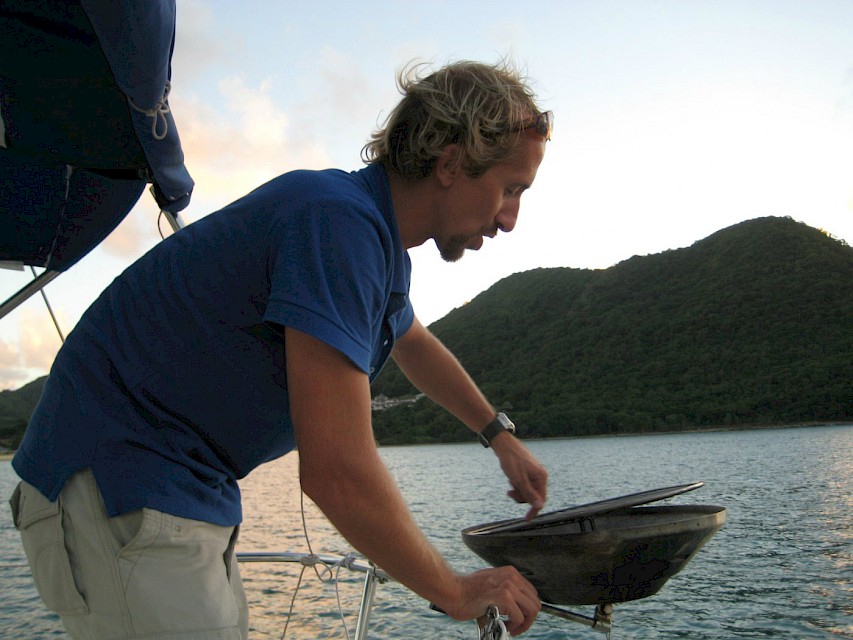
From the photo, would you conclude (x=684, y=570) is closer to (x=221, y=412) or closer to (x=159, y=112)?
(x=159, y=112)

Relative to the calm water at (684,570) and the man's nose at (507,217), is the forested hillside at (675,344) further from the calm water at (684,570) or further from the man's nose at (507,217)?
the man's nose at (507,217)

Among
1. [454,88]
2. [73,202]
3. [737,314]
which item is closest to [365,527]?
[454,88]

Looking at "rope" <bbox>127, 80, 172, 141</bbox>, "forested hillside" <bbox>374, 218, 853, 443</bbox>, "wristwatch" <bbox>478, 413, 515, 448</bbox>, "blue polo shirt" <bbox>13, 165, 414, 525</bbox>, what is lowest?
"wristwatch" <bbox>478, 413, 515, 448</bbox>

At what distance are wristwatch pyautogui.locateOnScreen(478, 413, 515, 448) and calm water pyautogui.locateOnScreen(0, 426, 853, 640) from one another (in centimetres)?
74

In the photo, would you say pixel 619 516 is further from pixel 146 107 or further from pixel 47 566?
pixel 146 107

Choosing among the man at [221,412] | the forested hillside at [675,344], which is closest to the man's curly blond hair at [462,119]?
the man at [221,412]

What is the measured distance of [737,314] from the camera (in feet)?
233

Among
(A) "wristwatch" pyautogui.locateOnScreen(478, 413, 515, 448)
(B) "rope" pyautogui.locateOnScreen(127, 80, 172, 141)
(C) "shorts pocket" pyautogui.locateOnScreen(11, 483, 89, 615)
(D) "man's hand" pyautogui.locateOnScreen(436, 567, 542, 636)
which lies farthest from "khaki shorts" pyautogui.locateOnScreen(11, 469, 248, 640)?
(B) "rope" pyautogui.locateOnScreen(127, 80, 172, 141)

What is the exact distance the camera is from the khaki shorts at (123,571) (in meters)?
1.13

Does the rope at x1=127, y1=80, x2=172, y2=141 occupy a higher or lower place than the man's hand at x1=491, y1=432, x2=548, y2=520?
higher

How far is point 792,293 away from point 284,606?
6816 centimetres

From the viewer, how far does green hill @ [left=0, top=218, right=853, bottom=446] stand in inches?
2547

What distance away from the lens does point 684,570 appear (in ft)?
33.9

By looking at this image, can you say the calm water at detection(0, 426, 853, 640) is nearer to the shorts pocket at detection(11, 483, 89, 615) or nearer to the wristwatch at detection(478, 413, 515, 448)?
the wristwatch at detection(478, 413, 515, 448)
